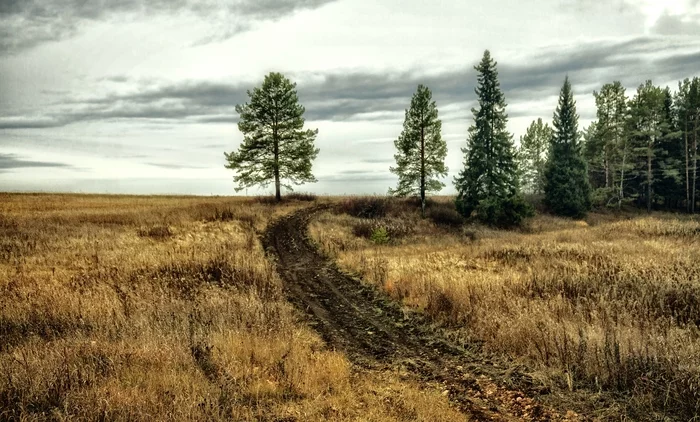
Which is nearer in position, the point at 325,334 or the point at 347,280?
the point at 325,334

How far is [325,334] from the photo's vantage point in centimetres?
958

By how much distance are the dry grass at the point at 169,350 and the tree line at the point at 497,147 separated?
22931 mm

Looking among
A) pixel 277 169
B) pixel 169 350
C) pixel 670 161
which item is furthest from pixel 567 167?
pixel 169 350

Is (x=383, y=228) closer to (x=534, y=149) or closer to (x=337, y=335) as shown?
(x=337, y=335)

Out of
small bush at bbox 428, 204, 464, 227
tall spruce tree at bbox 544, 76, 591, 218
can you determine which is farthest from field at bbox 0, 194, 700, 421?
tall spruce tree at bbox 544, 76, 591, 218

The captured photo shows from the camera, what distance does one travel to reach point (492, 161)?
3397 centimetres

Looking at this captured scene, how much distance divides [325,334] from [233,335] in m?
2.36

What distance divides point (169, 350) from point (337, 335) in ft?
12.9

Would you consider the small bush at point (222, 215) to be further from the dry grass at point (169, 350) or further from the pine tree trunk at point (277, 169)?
the dry grass at point (169, 350)

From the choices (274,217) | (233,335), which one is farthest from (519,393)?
(274,217)

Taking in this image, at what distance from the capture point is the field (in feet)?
18.4

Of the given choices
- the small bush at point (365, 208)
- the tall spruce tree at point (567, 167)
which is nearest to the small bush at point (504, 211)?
the small bush at point (365, 208)

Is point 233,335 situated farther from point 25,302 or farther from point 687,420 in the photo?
point 687,420

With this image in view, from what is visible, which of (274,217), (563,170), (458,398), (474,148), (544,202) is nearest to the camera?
(458,398)
